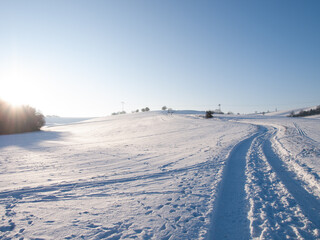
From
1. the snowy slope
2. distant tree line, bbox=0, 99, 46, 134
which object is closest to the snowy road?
the snowy slope

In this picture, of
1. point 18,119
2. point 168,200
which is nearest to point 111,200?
point 168,200

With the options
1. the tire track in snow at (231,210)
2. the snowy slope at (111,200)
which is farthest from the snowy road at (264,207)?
the snowy slope at (111,200)

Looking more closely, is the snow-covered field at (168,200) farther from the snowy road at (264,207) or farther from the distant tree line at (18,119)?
the distant tree line at (18,119)

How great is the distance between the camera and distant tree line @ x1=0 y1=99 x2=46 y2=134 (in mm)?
23469

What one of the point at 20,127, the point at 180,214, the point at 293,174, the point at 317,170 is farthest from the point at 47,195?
the point at 20,127

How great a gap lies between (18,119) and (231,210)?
31.7m

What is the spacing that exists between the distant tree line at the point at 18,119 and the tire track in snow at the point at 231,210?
98.9 ft

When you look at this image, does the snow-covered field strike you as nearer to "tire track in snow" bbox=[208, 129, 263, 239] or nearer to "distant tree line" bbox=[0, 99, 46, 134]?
"tire track in snow" bbox=[208, 129, 263, 239]

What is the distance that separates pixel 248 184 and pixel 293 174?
1685 mm

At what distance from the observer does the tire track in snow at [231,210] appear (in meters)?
2.68

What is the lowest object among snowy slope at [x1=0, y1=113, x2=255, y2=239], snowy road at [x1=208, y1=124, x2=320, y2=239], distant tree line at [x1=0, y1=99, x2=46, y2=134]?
snowy slope at [x1=0, y1=113, x2=255, y2=239]

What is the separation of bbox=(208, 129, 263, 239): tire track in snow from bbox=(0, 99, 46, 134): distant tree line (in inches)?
1187

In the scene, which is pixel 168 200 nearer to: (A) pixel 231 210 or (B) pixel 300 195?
(A) pixel 231 210

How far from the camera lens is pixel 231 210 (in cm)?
325
